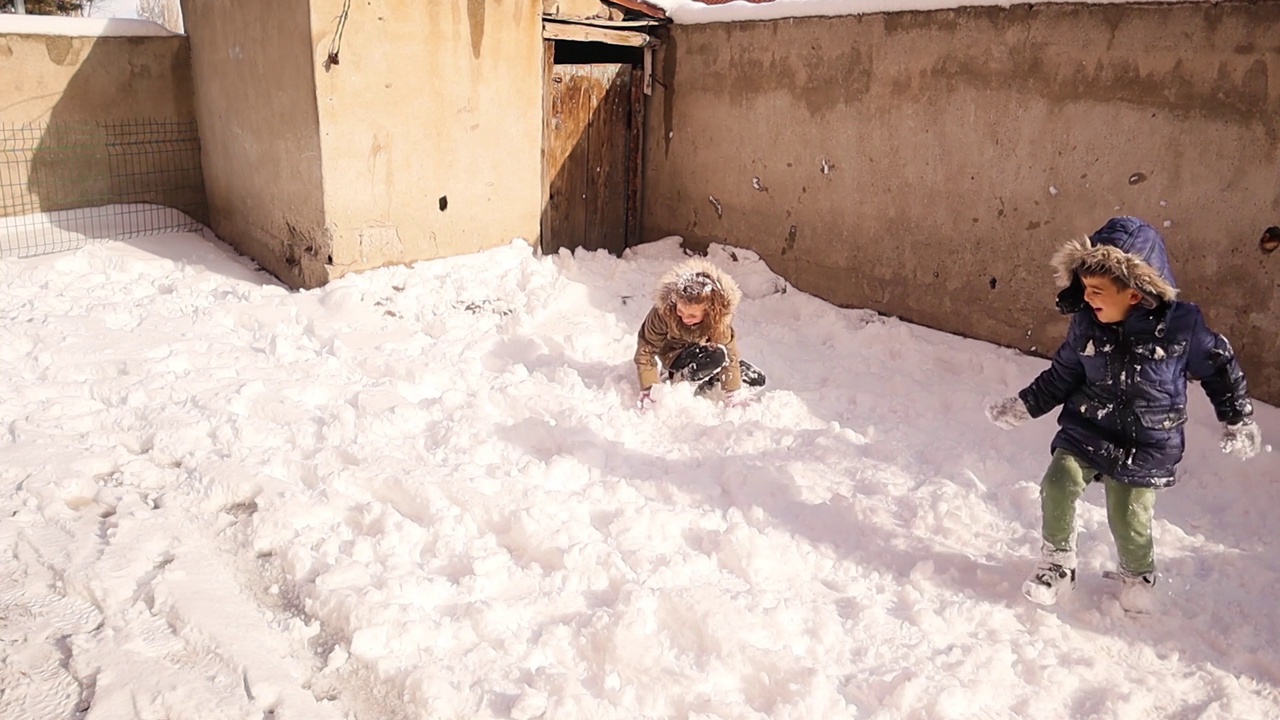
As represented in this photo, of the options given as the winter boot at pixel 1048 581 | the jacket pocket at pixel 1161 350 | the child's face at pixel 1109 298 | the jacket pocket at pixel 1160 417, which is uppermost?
the child's face at pixel 1109 298

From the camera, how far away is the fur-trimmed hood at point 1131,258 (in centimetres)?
303

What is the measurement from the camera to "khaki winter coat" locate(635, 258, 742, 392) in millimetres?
5195

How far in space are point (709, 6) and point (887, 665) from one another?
666 centimetres

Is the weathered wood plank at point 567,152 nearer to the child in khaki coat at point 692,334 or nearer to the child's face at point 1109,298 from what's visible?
the child in khaki coat at point 692,334

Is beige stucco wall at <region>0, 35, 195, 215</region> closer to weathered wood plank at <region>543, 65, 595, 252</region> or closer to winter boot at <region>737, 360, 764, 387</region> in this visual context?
weathered wood plank at <region>543, 65, 595, 252</region>

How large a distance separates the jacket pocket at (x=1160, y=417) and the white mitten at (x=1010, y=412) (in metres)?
0.47

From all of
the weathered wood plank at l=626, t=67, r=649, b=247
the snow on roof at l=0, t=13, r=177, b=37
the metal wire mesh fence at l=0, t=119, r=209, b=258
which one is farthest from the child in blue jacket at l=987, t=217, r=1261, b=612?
the snow on roof at l=0, t=13, r=177, b=37

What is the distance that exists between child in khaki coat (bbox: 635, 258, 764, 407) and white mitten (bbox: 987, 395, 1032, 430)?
1802 millimetres

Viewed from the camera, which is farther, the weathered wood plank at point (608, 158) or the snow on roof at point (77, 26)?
the weathered wood plank at point (608, 158)

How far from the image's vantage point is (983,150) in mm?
6035

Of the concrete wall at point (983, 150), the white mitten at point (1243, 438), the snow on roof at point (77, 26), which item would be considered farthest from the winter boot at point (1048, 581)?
the snow on roof at point (77, 26)

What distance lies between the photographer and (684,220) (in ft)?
28.5

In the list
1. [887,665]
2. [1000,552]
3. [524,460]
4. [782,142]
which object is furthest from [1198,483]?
[782,142]

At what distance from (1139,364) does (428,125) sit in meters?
5.83
